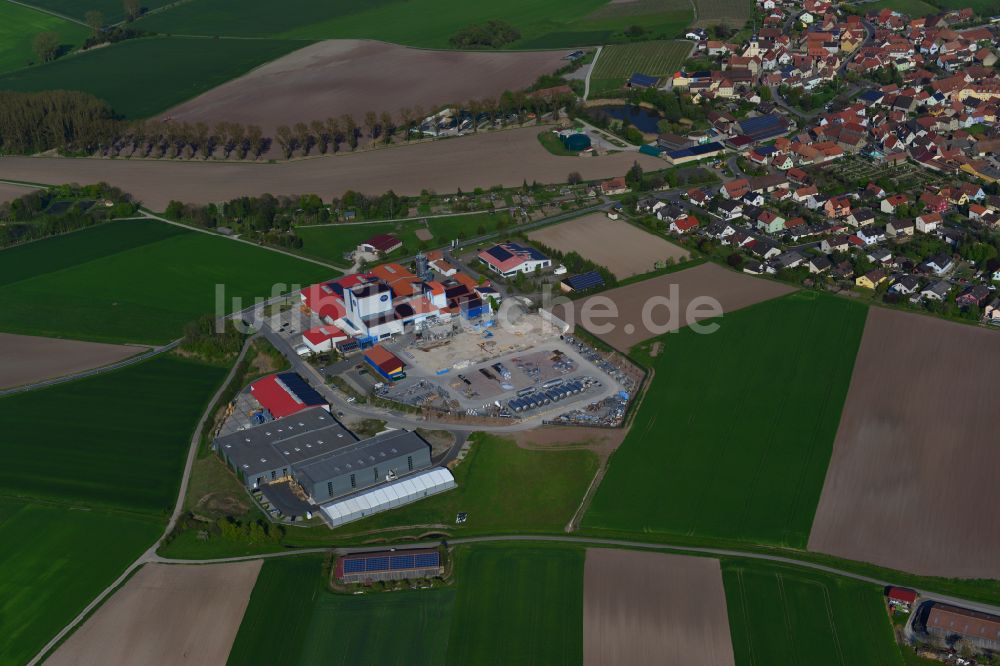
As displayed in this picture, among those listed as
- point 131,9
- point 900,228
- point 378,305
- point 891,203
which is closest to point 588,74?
point 891,203

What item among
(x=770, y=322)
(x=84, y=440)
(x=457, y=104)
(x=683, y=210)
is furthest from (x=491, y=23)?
(x=84, y=440)

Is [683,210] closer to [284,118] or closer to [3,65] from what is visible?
[284,118]

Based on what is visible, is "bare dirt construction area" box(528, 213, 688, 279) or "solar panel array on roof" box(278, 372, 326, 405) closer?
"solar panel array on roof" box(278, 372, 326, 405)

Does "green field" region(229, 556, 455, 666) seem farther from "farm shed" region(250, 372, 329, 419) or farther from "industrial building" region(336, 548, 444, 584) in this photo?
"farm shed" region(250, 372, 329, 419)

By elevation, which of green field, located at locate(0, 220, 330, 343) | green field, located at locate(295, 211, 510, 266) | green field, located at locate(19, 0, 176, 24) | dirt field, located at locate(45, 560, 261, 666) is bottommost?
green field, located at locate(295, 211, 510, 266)

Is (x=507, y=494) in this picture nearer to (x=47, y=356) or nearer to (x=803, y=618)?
(x=803, y=618)

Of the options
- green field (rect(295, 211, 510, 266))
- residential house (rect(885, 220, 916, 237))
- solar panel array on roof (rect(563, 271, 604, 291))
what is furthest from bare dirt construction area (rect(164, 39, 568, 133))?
residential house (rect(885, 220, 916, 237))

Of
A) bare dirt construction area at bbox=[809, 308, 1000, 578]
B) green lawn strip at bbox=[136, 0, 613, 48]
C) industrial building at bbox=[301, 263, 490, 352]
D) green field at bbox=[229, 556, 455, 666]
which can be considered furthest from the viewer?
green lawn strip at bbox=[136, 0, 613, 48]
